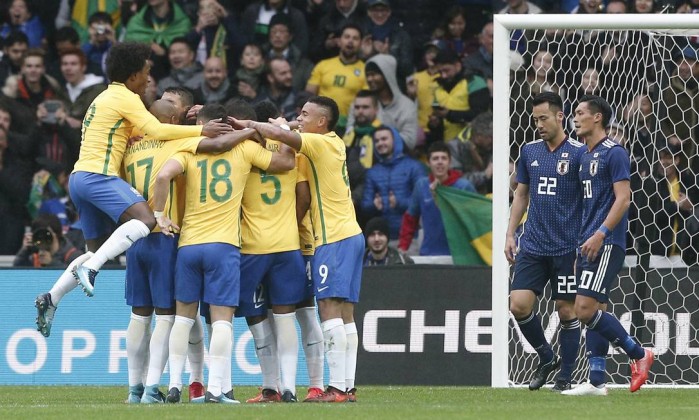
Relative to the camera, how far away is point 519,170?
430 inches

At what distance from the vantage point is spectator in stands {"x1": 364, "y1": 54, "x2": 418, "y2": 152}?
15.2 m

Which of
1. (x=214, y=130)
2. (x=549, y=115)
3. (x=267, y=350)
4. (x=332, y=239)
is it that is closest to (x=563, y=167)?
(x=549, y=115)

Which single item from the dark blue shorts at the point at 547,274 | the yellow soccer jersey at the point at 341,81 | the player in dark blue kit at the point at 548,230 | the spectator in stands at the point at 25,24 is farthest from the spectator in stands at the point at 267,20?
the dark blue shorts at the point at 547,274

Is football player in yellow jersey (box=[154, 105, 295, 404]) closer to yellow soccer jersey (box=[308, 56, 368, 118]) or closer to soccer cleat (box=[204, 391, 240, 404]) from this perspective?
soccer cleat (box=[204, 391, 240, 404])

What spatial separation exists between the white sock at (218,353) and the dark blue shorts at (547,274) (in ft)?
8.60

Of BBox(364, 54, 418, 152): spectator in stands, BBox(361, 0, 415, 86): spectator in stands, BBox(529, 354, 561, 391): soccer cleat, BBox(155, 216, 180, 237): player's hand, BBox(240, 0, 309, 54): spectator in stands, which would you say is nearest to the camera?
BBox(155, 216, 180, 237): player's hand

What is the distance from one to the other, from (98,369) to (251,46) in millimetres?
4660

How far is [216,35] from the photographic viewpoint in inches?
635

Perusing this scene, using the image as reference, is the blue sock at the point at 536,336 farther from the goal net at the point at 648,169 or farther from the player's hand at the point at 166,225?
the player's hand at the point at 166,225

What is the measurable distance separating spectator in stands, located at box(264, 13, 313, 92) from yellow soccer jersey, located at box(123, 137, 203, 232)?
6.08 meters

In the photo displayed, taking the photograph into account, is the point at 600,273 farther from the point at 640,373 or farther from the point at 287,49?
the point at 287,49

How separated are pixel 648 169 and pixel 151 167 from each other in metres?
5.10

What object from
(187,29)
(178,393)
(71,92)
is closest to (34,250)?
(71,92)

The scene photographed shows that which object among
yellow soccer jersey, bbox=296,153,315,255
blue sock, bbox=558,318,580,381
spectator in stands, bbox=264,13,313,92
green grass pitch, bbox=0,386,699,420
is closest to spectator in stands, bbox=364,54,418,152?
spectator in stands, bbox=264,13,313,92
